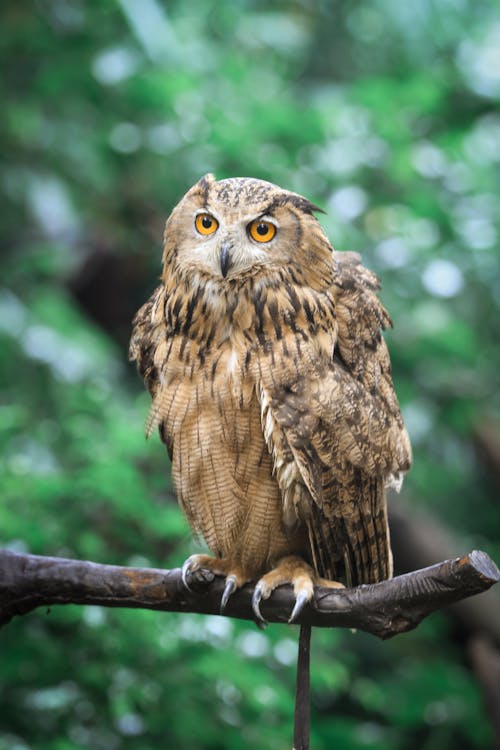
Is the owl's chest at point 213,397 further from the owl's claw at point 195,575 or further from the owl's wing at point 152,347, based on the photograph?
the owl's claw at point 195,575

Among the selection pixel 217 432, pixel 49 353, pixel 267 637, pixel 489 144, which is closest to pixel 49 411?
pixel 49 353

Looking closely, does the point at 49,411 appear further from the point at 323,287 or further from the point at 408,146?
the point at 323,287

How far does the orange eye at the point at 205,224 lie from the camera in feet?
6.11

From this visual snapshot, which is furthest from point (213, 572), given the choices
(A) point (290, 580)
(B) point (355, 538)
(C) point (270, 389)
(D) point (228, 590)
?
(C) point (270, 389)

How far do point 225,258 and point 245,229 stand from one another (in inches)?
3.0

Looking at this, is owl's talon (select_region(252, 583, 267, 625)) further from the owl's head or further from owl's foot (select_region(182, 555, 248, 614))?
the owl's head

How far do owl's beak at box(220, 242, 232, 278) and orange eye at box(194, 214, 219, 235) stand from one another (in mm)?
72

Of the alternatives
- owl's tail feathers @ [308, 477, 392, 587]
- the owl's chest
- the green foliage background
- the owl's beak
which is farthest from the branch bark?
the owl's beak

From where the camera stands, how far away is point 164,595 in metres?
1.92

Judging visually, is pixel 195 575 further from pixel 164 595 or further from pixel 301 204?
pixel 301 204

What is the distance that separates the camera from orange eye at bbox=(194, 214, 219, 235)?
1.86 meters

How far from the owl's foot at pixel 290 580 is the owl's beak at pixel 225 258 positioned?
708mm

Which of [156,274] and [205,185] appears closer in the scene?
[205,185]

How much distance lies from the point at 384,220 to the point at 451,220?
43 cm
